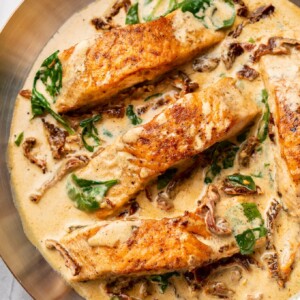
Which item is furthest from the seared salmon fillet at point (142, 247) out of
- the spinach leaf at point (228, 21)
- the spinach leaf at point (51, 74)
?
the spinach leaf at point (228, 21)

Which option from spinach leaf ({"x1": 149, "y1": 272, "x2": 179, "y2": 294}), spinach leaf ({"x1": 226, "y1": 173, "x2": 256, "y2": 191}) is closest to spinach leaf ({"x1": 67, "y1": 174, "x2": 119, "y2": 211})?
spinach leaf ({"x1": 149, "y1": 272, "x2": 179, "y2": 294})

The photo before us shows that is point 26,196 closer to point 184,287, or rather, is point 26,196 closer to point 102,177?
point 102,177

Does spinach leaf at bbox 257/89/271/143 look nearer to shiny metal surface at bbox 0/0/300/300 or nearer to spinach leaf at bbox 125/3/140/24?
spinach leaf at bbox 125/3/140/24

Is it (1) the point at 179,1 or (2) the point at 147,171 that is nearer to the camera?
(2) the point at 147,171

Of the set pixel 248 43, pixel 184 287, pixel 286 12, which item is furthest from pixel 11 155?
pixel 286 12

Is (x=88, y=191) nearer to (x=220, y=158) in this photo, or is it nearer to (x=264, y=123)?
(x=220, y=158)

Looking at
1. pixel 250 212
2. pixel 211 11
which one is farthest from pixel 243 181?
pixel 211 11
